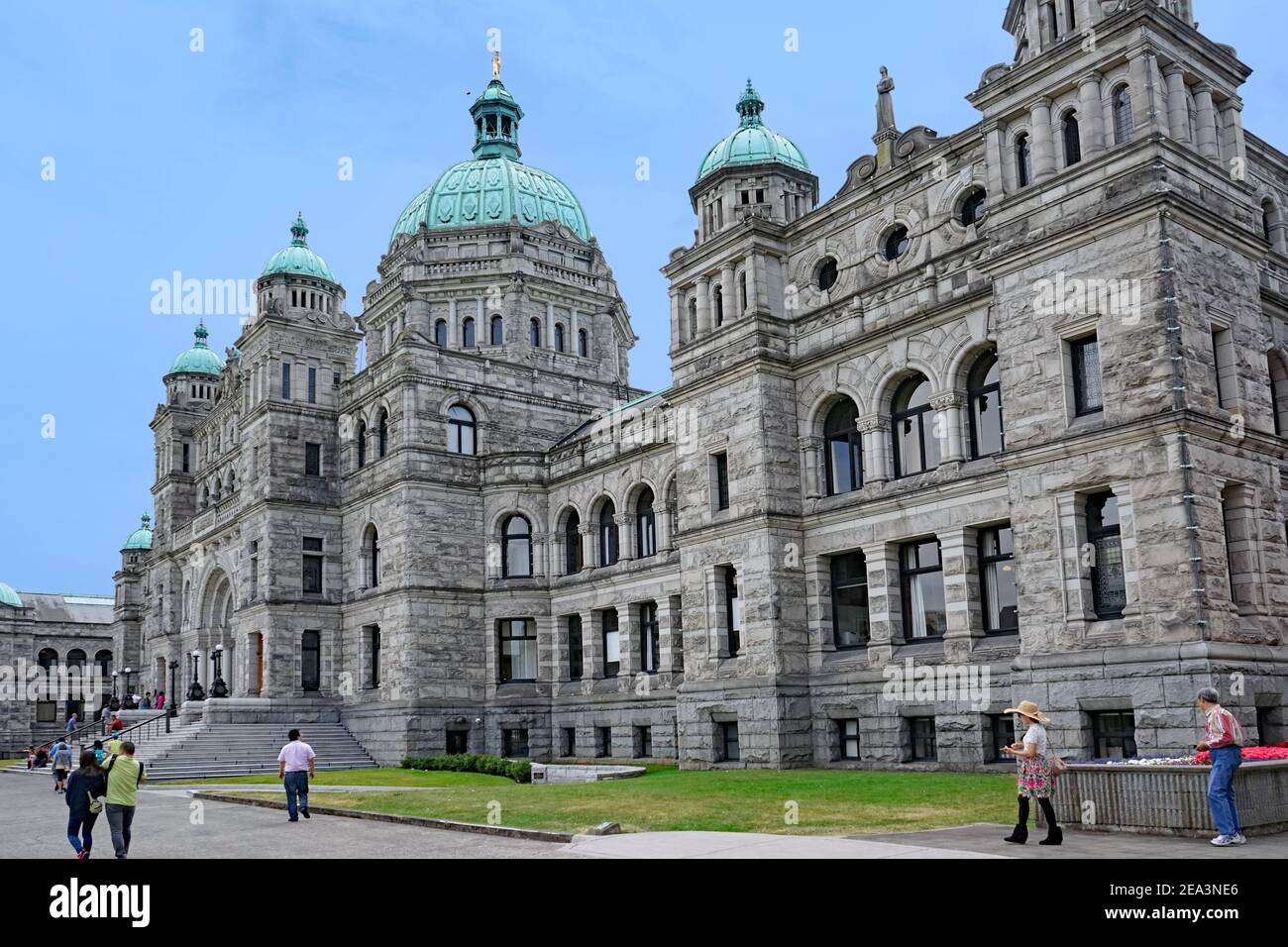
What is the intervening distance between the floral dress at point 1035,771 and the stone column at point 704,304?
22.1 metres

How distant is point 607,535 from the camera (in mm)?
47781

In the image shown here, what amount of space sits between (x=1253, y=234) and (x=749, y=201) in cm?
1479

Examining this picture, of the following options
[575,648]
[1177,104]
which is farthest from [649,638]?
[1177,104]

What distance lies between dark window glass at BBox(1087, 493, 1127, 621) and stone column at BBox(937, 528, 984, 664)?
4605 millimetres

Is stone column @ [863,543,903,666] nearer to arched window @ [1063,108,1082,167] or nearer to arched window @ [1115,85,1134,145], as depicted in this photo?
arched window @ [1063,108,1082,167]

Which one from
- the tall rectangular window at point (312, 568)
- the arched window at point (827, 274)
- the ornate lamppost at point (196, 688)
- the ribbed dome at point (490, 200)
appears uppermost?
the ribbed dome at point (490, 200)

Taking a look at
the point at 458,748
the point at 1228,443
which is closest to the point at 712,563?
the point at 1228,443

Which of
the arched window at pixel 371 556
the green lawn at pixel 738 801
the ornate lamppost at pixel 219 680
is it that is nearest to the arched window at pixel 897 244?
the green lawn at pixel 738 801

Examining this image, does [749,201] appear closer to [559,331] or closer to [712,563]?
[712,563]

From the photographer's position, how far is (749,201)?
123 ft

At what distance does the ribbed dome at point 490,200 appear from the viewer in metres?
59.6

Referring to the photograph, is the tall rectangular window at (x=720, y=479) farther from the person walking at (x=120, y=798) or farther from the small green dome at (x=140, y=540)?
the small green dome at (x=140, y=540)

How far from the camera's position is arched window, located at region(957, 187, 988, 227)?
1235 inches
